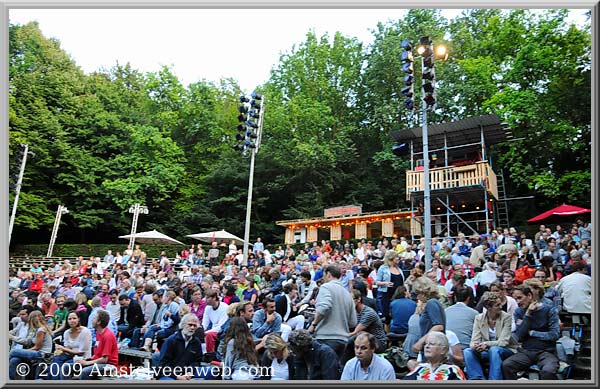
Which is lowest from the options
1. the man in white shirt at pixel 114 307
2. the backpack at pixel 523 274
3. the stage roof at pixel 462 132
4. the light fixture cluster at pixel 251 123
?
the man in white shirt at pixel 114 307

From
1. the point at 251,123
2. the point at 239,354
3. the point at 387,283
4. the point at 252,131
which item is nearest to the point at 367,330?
the point at 239,354

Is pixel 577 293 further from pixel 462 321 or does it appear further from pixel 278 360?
pixel 278 360

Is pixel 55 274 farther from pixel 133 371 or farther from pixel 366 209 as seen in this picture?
pixel 366 209

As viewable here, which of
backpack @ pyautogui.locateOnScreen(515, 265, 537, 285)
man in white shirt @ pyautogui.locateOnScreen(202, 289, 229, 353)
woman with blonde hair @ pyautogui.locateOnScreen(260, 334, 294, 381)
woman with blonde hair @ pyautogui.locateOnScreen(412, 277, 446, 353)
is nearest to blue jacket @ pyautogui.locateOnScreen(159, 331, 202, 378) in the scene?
woman with blonde hair @ pyautogui.locateOnScreen(260, 334, 294, 381)

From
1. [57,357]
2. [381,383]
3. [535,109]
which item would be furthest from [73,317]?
[535,109]

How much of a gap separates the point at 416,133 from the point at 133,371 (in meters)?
19.4

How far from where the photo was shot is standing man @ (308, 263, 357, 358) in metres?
5.71

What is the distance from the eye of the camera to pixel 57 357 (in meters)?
6.90

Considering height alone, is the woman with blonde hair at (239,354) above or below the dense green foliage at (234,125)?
below

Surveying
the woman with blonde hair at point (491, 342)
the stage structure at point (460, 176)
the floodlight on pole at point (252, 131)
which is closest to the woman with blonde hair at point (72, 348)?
the woman with blonde hair at point (491, 342)

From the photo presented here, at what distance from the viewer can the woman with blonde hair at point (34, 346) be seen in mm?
6934

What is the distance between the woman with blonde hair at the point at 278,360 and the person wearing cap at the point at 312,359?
0.23 m

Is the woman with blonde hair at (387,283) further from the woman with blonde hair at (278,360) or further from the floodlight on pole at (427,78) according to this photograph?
the woman with blonde hair at (278,360)

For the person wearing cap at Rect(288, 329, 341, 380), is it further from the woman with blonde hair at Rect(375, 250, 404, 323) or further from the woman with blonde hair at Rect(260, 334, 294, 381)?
the woman with blonde hair at Rect(375, 250, 404, 323)
